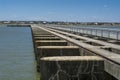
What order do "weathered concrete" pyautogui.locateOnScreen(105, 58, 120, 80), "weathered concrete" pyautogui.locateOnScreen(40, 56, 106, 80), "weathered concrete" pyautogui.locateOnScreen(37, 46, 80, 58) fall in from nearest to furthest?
1. "weathered concrete" pyautogui.locateOnScreen(105, 58, 120, 80)
2. "weathered concrete" pyautogui.locateOnScreen(40, 56, 106, 80)
3. "weathered concrete" pyautogui.locateOnScreen(37, 46, 80, 58)

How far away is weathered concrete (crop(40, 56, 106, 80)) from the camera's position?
1007cm

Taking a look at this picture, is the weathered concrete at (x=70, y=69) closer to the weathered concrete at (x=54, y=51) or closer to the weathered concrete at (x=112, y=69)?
the weathered concrete at (x=112, y=69)

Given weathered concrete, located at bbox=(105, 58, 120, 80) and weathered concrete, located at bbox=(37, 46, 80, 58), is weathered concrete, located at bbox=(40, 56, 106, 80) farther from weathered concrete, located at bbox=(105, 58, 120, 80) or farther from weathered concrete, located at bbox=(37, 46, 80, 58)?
weathered concrete, located at bbox=(37, 46, 80, 58)

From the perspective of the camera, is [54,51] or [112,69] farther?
[54,51]

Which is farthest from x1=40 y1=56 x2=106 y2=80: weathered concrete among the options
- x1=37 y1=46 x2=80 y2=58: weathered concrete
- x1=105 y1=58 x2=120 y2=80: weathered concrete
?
x1=37 y1=46 x2=80 y2=58: weathered concrete

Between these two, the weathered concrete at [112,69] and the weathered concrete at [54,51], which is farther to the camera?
the weathered concrete at [54,51]

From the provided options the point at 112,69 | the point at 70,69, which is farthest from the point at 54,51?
the point at 112,69

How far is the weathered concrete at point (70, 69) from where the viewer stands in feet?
33.0

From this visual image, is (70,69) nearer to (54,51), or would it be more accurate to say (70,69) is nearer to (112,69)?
(112,69)

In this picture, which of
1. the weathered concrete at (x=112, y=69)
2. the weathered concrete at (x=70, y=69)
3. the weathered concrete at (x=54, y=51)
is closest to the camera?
the weathered concrete at (x=112, y=69)

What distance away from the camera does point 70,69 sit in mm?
10148

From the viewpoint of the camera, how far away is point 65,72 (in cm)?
1015

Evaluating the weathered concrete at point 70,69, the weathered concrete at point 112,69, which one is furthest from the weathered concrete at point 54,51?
the weathered concrete at point 112,69

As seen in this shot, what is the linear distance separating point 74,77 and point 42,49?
4480 millimetres
